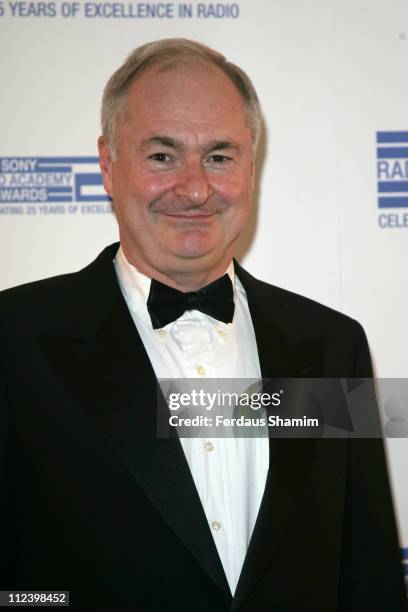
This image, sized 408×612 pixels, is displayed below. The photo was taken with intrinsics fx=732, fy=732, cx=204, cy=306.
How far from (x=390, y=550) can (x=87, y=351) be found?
2.76 ft

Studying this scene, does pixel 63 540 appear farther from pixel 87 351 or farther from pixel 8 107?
pixel 8 107

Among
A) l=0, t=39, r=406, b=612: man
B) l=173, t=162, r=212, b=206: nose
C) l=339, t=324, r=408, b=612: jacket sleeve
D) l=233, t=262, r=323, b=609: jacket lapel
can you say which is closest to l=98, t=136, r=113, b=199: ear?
l=0, t=39, r=406, b=612: man

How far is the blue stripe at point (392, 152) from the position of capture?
7.25ft

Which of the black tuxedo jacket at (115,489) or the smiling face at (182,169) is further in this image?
the smiling face at (182,169)

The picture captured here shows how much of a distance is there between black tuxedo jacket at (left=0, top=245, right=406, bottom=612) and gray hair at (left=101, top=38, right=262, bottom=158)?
0.39 m

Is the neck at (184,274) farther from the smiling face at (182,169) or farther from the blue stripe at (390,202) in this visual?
the blue stripe at (390,202)

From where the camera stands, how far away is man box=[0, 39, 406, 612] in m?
1.45

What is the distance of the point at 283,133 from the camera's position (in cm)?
219

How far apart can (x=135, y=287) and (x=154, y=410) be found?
335mm

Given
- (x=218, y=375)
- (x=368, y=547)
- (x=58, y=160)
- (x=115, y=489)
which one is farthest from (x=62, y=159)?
(x=368, y=547)

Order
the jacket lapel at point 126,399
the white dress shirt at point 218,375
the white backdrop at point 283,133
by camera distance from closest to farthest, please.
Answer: the jacket lapel at point 126,399, the white dress shirt at point 218,375, the white backdrop at point 283,133

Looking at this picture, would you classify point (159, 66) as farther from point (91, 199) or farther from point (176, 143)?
point (91, 199)

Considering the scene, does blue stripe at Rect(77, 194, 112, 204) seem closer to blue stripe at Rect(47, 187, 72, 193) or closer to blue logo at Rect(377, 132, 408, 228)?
blue stripe at Rect(47, 187, 72, 193)

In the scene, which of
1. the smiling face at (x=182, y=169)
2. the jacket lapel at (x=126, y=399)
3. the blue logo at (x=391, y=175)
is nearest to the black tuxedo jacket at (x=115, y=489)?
the jacket lapel at (x=126, y=399)
